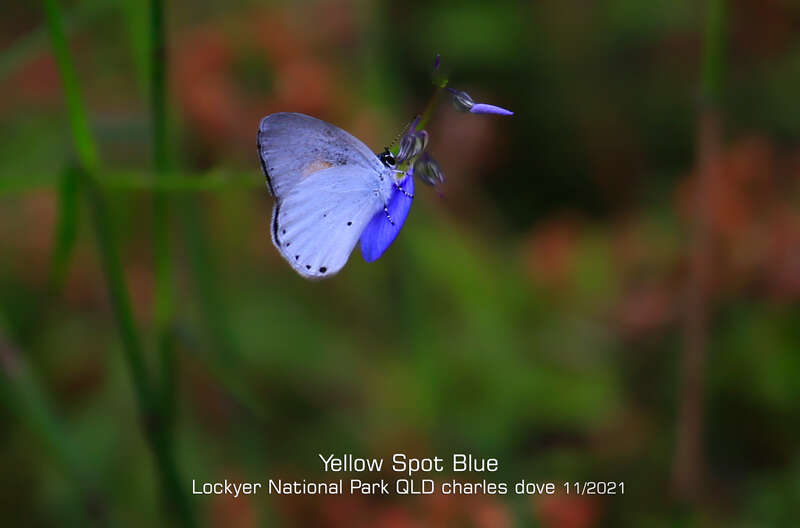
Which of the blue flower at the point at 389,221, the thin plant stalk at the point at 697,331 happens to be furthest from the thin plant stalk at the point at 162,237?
the thin plant stalk at the point at 697,331

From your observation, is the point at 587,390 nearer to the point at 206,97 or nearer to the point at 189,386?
the point at 189,386

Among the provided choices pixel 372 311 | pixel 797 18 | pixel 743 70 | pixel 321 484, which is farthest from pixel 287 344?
pixel 797 18

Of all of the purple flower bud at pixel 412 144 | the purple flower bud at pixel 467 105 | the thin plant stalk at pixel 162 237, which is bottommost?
the thin plant stalk at pixel 162 237

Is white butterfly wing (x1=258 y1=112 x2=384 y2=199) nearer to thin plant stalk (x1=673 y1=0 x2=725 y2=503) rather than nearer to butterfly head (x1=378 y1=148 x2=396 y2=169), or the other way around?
butterfly head (x1=378 y1=148 x2=396 y2=169)

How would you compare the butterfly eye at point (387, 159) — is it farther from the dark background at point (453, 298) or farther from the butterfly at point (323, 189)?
the dark background at point (453, 298)

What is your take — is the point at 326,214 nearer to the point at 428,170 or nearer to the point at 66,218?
the point at 428,170

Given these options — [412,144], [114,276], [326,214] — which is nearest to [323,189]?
[326,214]
